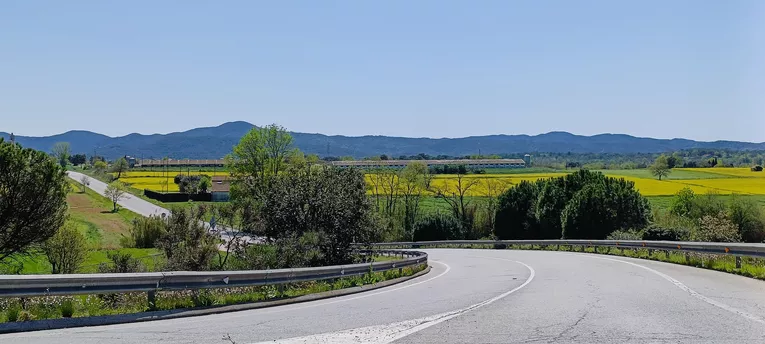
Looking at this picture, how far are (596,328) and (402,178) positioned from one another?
87237 millimetres

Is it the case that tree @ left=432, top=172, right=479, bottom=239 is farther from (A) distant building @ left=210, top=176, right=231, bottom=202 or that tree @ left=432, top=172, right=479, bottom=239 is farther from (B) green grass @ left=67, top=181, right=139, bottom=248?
(B) green grass @ left=67, top=181, right=139, bottom=248

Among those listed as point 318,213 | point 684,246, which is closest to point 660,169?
point 684,246

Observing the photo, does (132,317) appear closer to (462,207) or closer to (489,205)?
(462,207)

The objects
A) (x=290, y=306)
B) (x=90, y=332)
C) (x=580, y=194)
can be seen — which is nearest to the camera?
(x=90, y=332)

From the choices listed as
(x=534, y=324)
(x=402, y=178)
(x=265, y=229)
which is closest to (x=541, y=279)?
(x=534, y=324)

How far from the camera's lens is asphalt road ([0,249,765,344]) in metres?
9.33

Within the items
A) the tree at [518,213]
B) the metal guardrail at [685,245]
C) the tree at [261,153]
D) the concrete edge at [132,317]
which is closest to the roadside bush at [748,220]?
the tree at [518,213]

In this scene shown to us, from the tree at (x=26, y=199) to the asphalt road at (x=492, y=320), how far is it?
59.8 ft

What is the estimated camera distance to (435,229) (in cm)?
7738

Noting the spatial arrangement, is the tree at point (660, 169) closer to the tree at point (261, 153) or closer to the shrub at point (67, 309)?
the tree at point (261, 153)

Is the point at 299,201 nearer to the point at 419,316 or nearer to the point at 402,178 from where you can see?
the point at 419,316

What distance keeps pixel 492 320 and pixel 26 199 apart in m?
23.6

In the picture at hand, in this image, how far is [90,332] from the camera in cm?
989

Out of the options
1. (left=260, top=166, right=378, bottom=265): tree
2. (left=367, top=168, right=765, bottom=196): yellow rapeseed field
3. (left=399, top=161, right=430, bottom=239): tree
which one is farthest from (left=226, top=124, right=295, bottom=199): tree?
(left=260, top=166, right=378, bottom=265): tree
